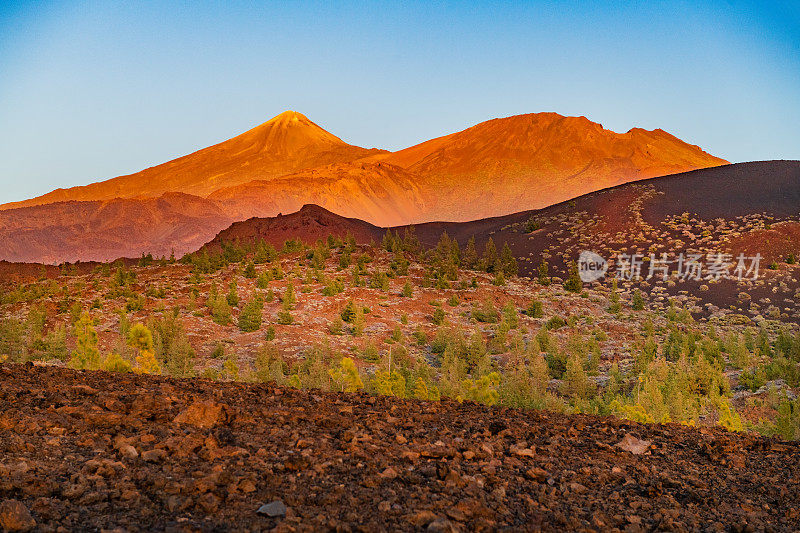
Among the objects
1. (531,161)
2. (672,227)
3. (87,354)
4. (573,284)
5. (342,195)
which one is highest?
(531,161)

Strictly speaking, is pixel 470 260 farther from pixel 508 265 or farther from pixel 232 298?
pixel 232 298

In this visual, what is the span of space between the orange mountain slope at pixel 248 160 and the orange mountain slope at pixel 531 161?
56.1 ft

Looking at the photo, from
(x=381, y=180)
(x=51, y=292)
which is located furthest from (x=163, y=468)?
(x=381, y=180)

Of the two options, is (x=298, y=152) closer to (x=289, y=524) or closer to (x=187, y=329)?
(x=187, y=329)

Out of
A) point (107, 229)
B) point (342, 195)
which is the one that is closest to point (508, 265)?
point (107, 229)

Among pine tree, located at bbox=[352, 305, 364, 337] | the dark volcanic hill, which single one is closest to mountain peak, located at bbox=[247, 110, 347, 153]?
the dark volcanic hill

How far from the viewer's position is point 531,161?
118 meters

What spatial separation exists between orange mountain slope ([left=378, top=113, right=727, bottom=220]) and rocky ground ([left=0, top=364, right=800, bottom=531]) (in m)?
94.3

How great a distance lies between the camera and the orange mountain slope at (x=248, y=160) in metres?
108

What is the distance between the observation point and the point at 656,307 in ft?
113

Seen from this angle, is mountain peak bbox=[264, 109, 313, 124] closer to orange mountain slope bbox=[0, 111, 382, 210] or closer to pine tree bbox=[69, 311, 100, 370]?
orange mountain slope bbox=[0, 111, 382, 210]

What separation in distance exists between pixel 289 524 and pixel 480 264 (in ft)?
130

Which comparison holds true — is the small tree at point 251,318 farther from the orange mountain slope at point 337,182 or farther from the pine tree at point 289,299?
the orange mountain slope at point 337,182

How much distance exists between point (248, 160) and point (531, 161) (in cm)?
5837
